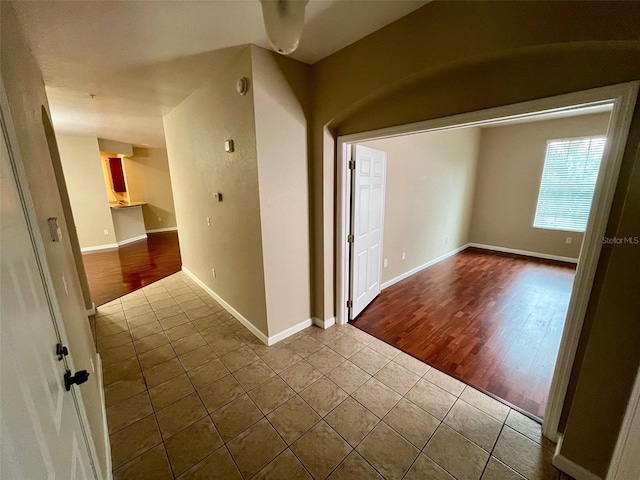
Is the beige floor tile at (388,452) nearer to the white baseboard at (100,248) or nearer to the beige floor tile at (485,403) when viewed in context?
the beige floor tile at (485,403)

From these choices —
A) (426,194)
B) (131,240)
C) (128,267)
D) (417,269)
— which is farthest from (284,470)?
(131,240)

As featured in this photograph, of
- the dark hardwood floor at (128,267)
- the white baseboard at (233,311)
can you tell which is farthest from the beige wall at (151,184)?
the white baseboard at (233,311)

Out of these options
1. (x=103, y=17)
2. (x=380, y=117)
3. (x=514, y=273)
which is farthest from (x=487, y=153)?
(x=103, y=17)

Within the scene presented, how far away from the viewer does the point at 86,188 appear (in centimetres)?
577

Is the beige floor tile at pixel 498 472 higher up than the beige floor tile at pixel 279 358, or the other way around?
the beige floor tile at pixel 279 358

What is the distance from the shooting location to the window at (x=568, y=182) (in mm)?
4754

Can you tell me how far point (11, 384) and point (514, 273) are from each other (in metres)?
5.65

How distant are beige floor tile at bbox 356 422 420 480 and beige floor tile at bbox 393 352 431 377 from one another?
65 centimetres

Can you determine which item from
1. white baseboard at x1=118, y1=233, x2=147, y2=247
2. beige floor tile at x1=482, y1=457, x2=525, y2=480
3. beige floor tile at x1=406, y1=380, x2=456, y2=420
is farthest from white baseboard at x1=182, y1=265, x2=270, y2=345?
white baseboard at x1=118, y1=233, x2=147, y2=247

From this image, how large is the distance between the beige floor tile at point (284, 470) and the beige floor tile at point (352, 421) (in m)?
0.32

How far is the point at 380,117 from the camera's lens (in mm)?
2182

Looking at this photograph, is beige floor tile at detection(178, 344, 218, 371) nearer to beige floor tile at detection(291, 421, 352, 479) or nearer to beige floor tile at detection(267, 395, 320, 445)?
beige floor tile at detection(267, 395, 320, 445)

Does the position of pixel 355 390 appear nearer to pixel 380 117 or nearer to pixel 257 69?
pixel 380 117

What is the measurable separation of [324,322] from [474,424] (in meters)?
1.53
